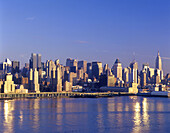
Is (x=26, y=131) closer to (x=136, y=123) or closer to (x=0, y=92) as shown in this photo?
(x=136, y=123)

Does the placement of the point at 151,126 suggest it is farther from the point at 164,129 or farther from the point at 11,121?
the point at 11,121

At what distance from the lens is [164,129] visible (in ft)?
164

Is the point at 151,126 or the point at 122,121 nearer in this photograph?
the point at 151,126

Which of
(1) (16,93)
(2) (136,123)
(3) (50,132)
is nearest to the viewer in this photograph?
(3) (50,132)

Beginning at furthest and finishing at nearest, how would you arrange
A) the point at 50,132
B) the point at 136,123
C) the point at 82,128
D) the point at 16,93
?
the point at 16,93, the point at 136,123, the point at 82,128, the point at 50,132

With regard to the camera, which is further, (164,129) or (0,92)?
(0,92)

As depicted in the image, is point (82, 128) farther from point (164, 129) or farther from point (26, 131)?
point (164, 129)

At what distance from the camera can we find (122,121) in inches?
2279

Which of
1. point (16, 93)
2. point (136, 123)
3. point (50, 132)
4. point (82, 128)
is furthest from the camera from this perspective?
point (16, 93)

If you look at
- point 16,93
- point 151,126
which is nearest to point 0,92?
point 16,93

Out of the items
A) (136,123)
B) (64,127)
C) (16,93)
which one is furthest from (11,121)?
(16,93)

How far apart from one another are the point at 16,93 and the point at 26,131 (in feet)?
486

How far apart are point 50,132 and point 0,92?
6301 inches

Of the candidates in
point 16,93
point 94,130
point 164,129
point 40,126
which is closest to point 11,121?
point 40,126
